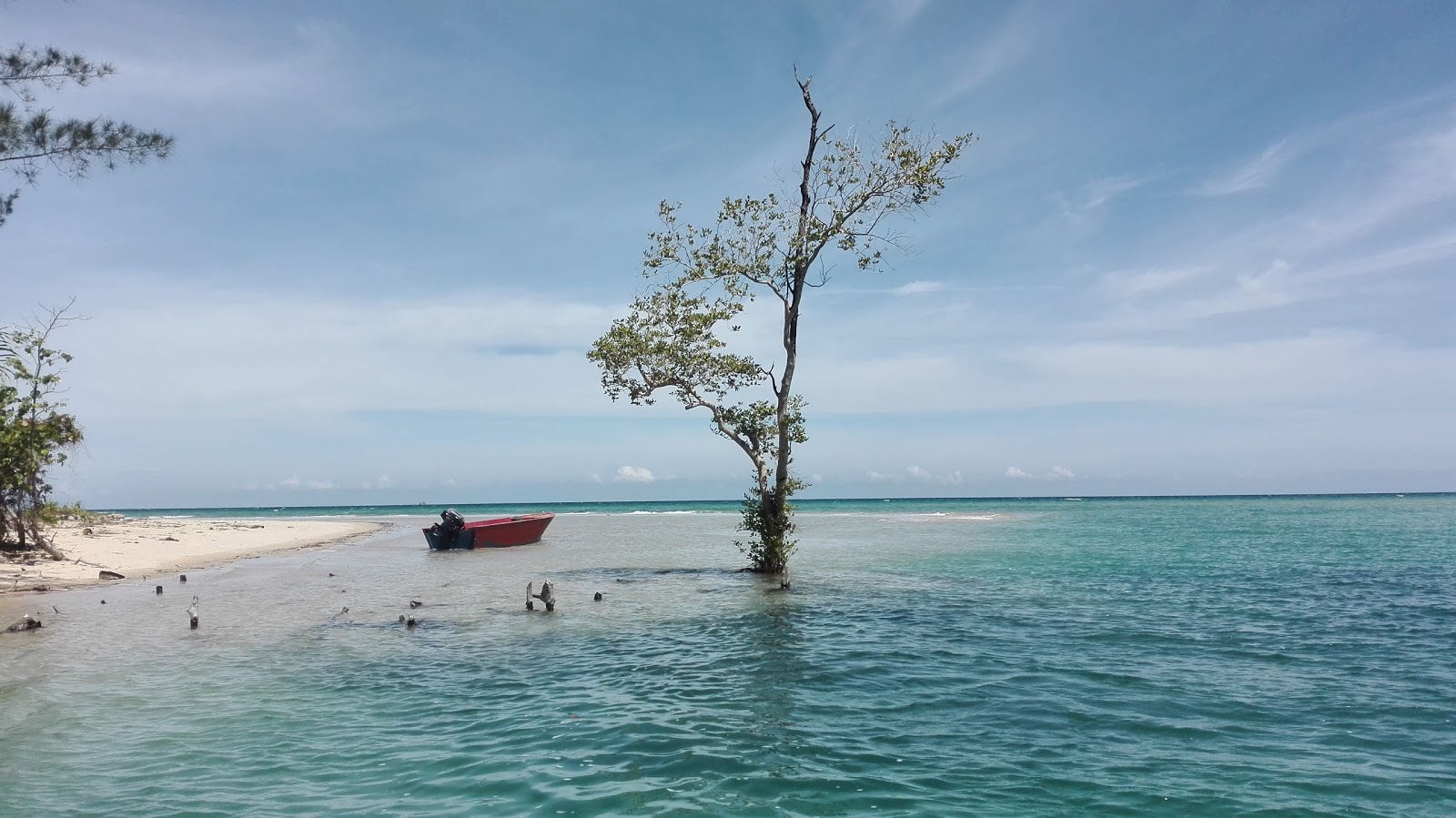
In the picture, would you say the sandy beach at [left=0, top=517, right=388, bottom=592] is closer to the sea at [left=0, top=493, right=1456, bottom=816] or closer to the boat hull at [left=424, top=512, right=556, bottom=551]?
the sea at [left=0, top=493, right=1456, bottom=816]

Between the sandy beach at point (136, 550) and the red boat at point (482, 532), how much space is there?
8976 mm

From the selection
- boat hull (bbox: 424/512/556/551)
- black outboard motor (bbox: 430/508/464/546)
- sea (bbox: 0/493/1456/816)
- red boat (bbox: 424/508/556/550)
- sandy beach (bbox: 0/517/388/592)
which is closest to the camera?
sea (bbox: 0/493/1456/816)

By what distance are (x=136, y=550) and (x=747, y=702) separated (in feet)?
124

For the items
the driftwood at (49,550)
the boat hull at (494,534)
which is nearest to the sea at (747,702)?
the driftwood at (49,550)

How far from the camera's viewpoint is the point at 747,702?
1159 centimetres

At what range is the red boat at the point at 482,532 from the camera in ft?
140

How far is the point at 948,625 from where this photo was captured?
1759cm

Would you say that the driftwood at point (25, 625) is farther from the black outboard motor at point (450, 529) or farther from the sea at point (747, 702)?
the black outboard motor at point (450, 529)

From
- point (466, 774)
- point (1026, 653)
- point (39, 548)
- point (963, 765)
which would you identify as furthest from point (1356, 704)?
point (39, 548)

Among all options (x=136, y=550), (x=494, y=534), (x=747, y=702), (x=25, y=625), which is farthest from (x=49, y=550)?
(x=747, y=702)

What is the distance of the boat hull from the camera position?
4275cm

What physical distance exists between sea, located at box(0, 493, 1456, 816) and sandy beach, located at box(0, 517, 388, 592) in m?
4.23

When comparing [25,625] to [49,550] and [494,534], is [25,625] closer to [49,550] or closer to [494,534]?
[49,550]

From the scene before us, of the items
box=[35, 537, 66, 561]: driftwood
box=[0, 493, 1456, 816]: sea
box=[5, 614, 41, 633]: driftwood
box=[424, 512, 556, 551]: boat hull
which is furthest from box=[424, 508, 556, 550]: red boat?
box=[5, 614, 41, 633]: driftwood
